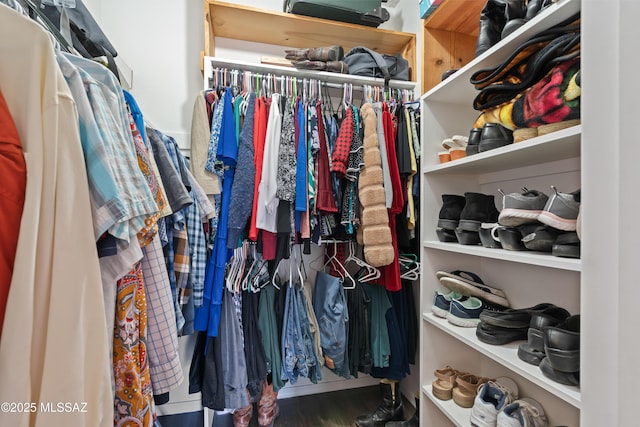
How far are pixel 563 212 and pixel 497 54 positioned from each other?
0.53m

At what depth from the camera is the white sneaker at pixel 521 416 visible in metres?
0.86

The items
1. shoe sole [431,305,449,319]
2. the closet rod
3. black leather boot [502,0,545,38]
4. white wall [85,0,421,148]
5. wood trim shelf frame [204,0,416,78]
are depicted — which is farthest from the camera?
white wall [85,0,421,148]

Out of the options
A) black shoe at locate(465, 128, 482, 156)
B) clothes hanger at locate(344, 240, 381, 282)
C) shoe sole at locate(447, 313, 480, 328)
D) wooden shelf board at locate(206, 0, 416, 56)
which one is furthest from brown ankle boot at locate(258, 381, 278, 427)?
wooden shelf board at locate(206, 0, 416, 56)

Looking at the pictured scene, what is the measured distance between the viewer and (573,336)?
690 mm

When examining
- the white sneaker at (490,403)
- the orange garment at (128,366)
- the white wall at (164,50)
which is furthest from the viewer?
the white wall at (164,50)

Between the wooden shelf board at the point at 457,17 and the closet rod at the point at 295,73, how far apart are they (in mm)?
285

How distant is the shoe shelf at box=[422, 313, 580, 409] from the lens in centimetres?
67

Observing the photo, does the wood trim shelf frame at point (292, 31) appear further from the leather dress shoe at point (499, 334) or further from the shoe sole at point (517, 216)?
the leather dress shoe at point (499, 334)

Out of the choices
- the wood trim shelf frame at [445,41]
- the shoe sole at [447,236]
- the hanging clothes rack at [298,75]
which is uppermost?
the wood trim shelf frame at [445,41]

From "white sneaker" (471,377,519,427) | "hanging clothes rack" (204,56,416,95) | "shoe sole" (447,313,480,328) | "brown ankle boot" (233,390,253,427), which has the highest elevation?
"hanging clothes rack" (204,56,416,95)

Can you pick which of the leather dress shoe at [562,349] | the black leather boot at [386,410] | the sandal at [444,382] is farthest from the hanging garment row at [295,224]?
the leather dress shoe at [562,349]

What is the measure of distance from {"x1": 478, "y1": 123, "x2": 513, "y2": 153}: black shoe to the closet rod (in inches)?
29.0

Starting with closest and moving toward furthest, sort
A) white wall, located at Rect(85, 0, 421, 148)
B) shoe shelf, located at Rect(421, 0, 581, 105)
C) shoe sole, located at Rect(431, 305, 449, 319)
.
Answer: shoe shelf, located at Rect(421, 0, 581, 105), shoe sole, located at Rect(431, 305, 449, 319), white wall, located at Rect(85, 0, 421, 148)

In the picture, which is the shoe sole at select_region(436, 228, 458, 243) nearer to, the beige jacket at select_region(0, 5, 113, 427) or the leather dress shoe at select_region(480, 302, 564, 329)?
the leather dress shoe at select_region(480, 302, 564, 329)
